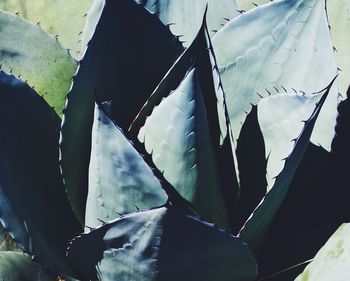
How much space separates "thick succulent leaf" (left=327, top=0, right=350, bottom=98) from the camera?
1.35m

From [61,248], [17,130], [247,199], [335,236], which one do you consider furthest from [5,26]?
[335,236]

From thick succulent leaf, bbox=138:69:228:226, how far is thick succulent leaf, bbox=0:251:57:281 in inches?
10.8

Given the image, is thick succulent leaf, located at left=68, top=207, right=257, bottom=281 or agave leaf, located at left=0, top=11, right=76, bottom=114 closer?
thick succulent leaf, located at left=68, top=207, right=257, bottom=281

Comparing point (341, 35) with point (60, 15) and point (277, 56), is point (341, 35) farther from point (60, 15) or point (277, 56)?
point (60, 15)

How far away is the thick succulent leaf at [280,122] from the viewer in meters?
1.06

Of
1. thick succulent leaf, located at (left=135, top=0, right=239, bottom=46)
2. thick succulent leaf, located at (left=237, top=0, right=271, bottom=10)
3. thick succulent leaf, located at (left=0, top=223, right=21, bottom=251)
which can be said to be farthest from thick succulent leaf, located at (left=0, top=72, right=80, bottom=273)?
thick succulent leaf, located at (left=237, top=0, right=271, bottom=10)

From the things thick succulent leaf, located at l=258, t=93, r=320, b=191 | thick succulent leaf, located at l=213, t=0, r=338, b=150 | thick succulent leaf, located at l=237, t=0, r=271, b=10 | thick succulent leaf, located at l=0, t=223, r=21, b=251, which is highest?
thick succulent leaf, located at l=237, t=0, r=271, b=10

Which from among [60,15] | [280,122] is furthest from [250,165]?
[60,15]

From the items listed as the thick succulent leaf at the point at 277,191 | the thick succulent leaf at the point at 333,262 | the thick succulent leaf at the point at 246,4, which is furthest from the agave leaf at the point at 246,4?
the thick succulent leaf at the point at 333,262

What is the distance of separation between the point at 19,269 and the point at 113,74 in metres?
0.34

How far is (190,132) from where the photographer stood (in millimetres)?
1003

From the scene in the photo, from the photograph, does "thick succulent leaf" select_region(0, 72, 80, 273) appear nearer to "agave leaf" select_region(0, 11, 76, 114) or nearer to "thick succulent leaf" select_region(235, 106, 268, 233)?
"agave leaf" select_region(0, 11, 76, 114)

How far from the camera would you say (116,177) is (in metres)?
1.00

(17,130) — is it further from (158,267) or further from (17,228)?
(158,267)
